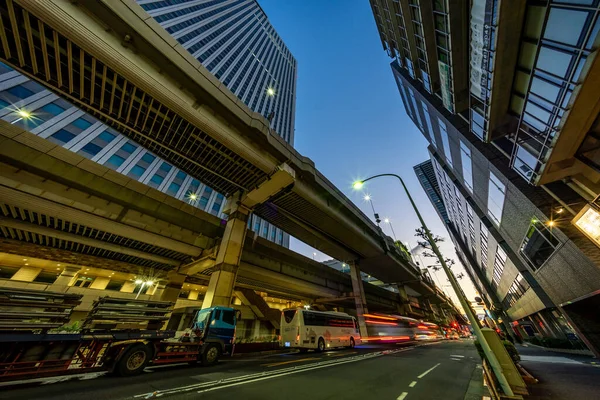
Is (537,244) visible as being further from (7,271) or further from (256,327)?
(7,271)

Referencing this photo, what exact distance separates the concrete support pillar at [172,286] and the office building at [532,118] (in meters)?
26.9

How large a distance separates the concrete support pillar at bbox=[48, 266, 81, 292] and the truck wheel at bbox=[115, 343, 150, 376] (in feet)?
71.5

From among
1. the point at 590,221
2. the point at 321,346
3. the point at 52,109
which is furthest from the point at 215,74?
the point at 590,221

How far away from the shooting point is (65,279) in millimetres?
20922

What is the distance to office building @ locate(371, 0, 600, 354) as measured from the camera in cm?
721

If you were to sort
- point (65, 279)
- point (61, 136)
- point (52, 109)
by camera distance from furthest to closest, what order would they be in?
point (52, 109), point (61, 136), point (65, 279)

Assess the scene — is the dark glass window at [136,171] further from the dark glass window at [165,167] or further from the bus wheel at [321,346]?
the bus wheel at [321,346]

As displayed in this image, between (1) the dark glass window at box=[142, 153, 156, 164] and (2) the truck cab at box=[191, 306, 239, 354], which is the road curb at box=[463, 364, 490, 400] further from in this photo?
(1) the dark glass window at box=[142, 153, 156, 164]

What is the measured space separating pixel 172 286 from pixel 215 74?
55036 millimetres

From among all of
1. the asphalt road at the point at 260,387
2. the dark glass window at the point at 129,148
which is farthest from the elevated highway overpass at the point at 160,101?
the dark glass window at the point at 129,148

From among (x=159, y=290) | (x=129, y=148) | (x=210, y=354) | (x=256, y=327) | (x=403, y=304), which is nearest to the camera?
(x=210, y=354)

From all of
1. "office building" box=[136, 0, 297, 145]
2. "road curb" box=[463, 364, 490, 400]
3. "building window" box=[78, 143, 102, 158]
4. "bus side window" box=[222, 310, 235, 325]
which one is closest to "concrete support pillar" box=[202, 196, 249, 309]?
"bus side window" box=[222, 310, 235, 325]

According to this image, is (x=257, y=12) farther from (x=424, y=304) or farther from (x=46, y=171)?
(x=424, y=304)

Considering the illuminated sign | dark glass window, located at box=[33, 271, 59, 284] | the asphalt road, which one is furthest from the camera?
dark glass window, located at box=[33, 271, 59, 284]
